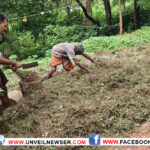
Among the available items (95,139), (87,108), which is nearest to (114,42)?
(87,108)

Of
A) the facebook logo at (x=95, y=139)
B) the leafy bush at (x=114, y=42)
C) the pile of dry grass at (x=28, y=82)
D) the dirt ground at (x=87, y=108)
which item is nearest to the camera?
the facebook logo at (x=95, y=139)

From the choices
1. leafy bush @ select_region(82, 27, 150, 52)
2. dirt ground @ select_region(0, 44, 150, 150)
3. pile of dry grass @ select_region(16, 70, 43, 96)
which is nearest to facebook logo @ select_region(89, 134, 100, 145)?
dirt ground @ select_region(0, 44, 150, 150)

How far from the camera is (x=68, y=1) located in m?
12.0

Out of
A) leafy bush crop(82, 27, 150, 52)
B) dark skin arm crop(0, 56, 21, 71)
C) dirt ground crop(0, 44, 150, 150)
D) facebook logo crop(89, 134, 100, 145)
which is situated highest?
dark skin arm crop(0, 56, 21, 71)

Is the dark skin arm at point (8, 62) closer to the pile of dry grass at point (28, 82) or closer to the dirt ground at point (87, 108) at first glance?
the dirt ground at point (87, 108)

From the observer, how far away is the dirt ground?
2.77 metres

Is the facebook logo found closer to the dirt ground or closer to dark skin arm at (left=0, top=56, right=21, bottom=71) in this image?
the dirt ground

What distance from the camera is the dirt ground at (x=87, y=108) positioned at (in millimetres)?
2766

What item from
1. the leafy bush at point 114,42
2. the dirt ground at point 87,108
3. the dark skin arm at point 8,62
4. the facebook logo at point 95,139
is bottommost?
the dirt ground at point 87,108

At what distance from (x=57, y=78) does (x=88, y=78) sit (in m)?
1.04

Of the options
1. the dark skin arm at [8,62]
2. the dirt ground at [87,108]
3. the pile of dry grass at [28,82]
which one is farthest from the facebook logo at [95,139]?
the pile of dry grass at [28,82]

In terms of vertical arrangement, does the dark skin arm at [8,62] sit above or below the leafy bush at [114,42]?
above

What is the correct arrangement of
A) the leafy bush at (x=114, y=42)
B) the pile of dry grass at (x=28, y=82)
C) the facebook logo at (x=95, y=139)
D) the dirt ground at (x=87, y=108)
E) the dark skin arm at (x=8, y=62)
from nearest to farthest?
the facebook logo at (x=95, y=139), the dirt ground at (x=87, y=108), the dark skin arm at (x=8, y=62), the pile of dry grass at (x=28, y=82), the leafy bush at (x=114, y=42)

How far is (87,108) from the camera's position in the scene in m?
3.13
